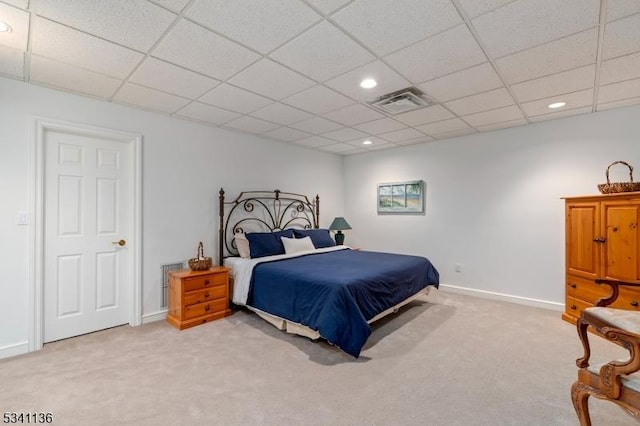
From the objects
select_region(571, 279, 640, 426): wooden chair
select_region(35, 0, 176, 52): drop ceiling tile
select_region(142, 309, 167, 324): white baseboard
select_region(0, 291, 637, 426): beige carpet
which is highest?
select_region(35, 0, 176, 52): drop ceiling tile

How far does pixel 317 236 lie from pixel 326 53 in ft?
10.6

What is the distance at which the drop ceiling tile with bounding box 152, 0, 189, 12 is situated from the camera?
5.67 feet

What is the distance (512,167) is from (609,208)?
1.33 meters

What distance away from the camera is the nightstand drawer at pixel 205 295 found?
→ 3434 millimetres

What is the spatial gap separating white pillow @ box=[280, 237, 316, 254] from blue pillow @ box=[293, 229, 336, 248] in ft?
0.81

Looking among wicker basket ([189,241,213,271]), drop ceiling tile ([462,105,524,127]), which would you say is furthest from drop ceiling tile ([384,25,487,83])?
wicker basket ([189,241,213,271])

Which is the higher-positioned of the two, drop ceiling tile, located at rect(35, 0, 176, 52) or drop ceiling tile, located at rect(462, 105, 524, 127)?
drop ceiling tile, located at rect(462, 105, 524, 127)

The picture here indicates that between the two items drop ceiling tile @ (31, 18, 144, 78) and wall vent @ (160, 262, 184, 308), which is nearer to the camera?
drop ceiling tile @ (31, 18, 144, 78)

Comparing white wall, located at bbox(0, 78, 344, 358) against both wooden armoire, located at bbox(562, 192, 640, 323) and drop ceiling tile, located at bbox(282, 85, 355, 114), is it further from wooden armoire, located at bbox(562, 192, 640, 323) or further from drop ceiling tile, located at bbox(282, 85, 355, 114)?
wooden armoire, located at bbox(562, 192, 640, 323)

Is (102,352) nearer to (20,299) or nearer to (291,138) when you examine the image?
(20,299)

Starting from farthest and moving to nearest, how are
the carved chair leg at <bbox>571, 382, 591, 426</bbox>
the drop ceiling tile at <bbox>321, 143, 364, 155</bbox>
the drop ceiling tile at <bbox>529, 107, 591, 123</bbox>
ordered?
the drop ceiling tile at <bbox>321, 143, 364, 155</bbox>, the drop ceiling tile at <bbox>529, 107, 591, 123</bbox>, the carved chair leg at <bbox>571, 382, 591, 426</bbox>

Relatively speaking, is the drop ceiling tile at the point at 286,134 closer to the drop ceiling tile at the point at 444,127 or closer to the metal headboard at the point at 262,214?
the metal headboard at the point at 262,214

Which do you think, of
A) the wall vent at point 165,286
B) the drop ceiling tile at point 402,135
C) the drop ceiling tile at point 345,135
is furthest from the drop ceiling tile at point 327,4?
the wall vent at point 165,286

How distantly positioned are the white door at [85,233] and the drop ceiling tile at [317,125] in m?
2.21
